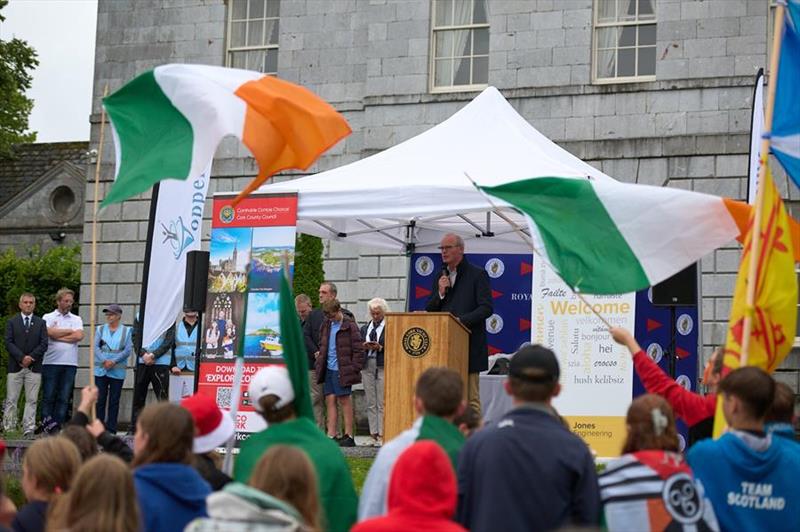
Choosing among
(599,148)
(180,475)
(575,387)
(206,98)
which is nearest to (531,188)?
(206,98)

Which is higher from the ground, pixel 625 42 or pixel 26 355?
pixel 625 42

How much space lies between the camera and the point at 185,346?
18.2m

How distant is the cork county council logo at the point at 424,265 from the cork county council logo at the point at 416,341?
403 centimetres

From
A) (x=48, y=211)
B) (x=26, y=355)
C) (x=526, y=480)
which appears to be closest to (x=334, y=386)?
(x=26, y=355)

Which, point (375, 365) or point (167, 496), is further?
point (375, 365)

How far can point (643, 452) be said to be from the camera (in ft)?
20.7

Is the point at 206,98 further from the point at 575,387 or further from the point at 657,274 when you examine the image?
the point at 575,387

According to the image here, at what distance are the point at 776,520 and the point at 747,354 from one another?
4.27 ft

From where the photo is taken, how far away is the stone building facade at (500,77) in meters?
20.5

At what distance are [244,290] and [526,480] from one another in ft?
30.6

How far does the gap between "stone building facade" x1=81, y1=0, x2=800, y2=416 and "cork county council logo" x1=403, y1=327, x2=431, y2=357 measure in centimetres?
805

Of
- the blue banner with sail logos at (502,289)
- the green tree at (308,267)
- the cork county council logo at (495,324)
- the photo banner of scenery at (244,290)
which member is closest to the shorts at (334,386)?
the blue banner with sail logos at (502,289)

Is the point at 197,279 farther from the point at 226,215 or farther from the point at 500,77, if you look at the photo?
the point at 500,77

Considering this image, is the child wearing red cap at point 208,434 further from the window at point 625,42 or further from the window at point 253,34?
the window at point 253,34
